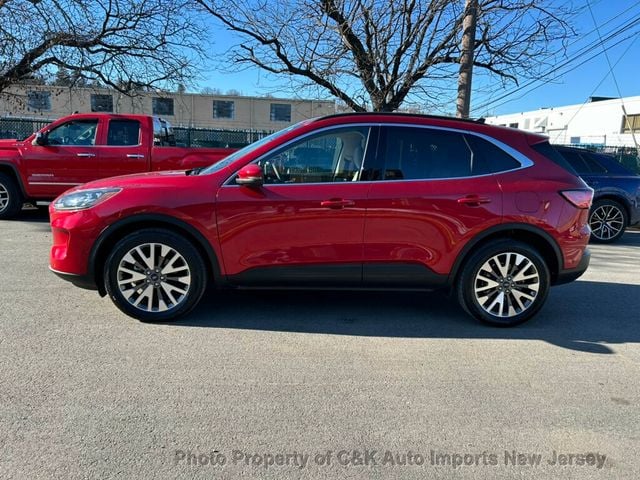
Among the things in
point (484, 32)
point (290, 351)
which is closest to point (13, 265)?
point (290, 351)

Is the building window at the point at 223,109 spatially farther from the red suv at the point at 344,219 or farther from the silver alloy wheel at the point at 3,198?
the red suv at the point at 344,219

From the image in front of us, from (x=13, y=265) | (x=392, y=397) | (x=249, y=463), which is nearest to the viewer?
(x=249, y=463)

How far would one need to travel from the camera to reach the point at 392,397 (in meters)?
3.14

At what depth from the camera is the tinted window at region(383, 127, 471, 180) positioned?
4.24 meters

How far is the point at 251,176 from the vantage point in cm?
395

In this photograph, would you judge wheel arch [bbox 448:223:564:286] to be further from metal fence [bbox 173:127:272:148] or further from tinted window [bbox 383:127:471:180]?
metal fence [bbox 173:127:272:148]

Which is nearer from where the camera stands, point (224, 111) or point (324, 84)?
point (324, 84)

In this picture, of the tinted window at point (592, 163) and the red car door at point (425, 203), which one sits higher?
the tinted window at point (592, 163)

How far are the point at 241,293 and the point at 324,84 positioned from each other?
8.81 m

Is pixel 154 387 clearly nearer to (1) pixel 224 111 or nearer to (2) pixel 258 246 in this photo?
(2) pixel 258 246

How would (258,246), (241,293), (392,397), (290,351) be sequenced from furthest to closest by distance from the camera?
1. (241,293)
2. (258,246)
3. (290,351)
4. (392,397)

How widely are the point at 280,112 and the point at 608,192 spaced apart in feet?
167

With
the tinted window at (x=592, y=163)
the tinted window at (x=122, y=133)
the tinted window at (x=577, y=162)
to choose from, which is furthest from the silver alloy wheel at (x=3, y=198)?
the tinted window at (x=592, y=163)

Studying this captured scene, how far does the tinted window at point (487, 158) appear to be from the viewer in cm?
431
